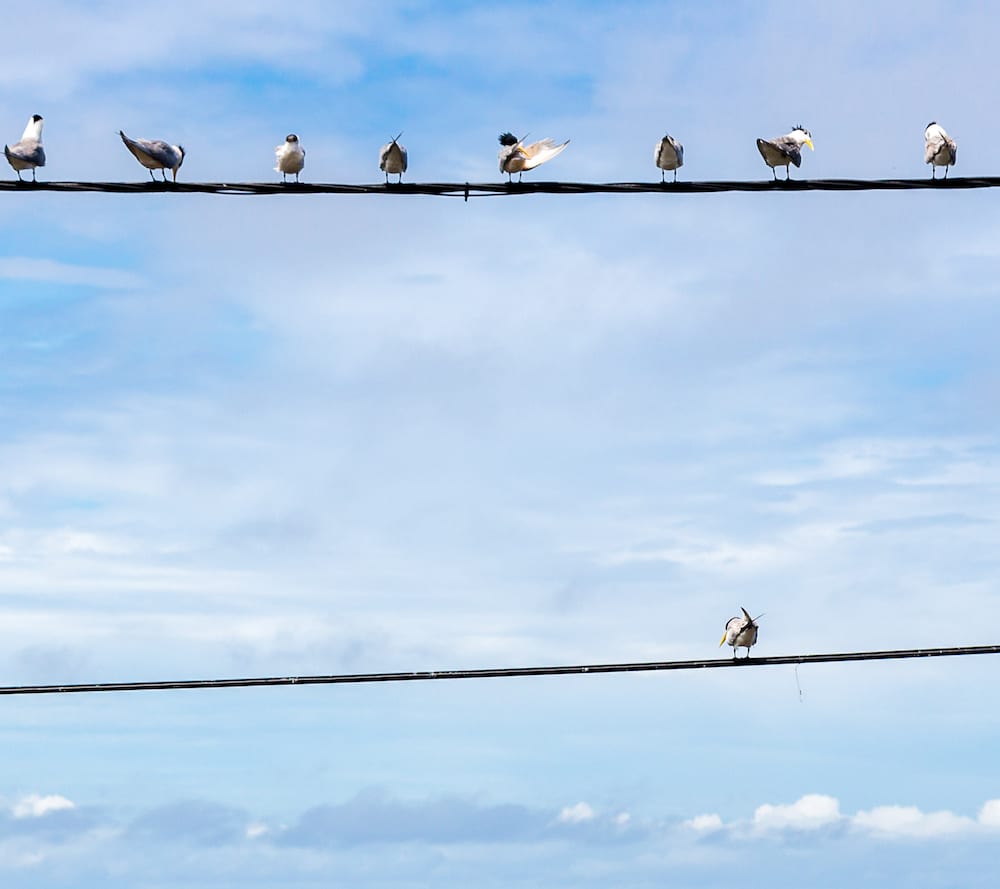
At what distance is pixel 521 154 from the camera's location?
850 inches

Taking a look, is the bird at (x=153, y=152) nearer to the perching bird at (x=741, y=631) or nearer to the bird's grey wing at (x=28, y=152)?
the bird's grey wing at (x=28, y=152)

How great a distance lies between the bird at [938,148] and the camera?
73.7ft

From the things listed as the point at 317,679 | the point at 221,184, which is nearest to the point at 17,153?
the point at 221,184

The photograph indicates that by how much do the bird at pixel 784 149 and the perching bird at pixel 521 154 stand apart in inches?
125

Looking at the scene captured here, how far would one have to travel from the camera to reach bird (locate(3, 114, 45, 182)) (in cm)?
2172

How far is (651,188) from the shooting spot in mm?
17828

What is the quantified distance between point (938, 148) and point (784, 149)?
2131mm

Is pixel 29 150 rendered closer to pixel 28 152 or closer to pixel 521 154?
pixel 28 152

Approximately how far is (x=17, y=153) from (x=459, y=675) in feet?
31.0

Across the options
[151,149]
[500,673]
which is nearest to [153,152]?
[151,149]

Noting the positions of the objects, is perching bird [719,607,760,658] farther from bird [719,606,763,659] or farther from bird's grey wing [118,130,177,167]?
bird's grey wing [118,130,177,167]

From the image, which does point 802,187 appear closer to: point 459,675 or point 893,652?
point 893,652

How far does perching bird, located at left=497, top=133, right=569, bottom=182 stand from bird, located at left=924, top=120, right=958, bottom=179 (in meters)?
5.00

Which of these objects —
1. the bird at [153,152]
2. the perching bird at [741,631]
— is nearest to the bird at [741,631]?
the perching bird at [741,631]
